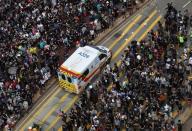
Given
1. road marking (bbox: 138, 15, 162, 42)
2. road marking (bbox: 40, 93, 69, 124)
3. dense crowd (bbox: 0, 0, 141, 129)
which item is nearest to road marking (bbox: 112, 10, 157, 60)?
road marking (bbox: 138, 15, 162, 42)

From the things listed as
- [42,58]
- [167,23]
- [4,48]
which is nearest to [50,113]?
[42,58]

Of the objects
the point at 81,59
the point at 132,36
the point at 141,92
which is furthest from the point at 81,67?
the point at 132,36

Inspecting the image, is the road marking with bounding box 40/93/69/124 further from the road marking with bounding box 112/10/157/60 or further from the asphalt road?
the road marking with bounding box 112/10/157/60

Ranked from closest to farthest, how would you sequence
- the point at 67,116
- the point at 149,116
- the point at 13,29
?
the point at 149,116
the point at 67,116
the point at 13,29

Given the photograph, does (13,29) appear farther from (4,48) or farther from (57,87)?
(57,87)

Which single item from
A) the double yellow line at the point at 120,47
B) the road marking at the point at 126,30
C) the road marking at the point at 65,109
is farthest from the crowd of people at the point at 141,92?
the road marking at the point at 126,30

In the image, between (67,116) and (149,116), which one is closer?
(149,116)
